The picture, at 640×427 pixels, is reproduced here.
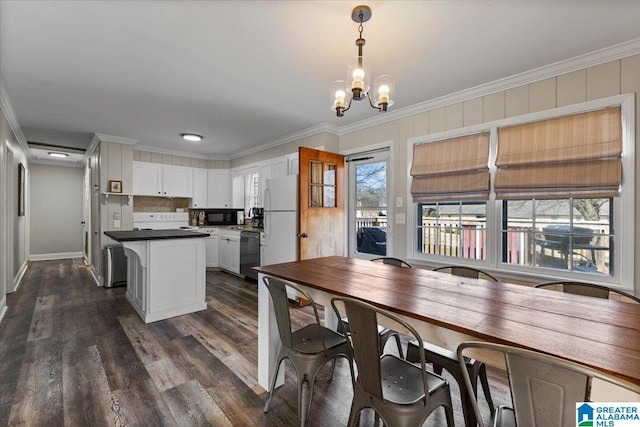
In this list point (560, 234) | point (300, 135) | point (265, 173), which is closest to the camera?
point (560, 234)

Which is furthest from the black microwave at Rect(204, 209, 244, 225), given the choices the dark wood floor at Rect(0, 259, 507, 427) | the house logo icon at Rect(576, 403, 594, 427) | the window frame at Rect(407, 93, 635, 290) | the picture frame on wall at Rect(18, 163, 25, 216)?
the house logo icon at Rect(576, 403, 594, 427)

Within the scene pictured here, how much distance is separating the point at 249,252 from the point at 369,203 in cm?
230

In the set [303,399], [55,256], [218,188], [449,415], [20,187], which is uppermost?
[218,188]

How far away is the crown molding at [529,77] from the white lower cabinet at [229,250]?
3392 millimetres

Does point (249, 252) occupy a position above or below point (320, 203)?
below

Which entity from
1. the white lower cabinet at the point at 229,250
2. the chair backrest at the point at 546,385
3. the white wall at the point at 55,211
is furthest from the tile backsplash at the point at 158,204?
the chair backrest at the point at 546,385

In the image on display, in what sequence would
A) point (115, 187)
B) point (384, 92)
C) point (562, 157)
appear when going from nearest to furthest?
1. point (384, 92)
2. point (562, 157)
3. point (115, 187)

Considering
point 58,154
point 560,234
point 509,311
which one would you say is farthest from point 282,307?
point 58,154

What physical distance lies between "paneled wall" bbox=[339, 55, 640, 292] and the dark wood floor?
2.01 meters

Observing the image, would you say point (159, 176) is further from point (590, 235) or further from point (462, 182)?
point (590, 235)

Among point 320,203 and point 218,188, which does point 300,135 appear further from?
point 218,188

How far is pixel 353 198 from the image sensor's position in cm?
427

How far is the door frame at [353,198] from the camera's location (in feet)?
12.2

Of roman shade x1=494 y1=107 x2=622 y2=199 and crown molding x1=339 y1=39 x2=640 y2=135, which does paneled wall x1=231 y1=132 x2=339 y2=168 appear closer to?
crown molding x1=339 y1=39 x2=640 y2=135
